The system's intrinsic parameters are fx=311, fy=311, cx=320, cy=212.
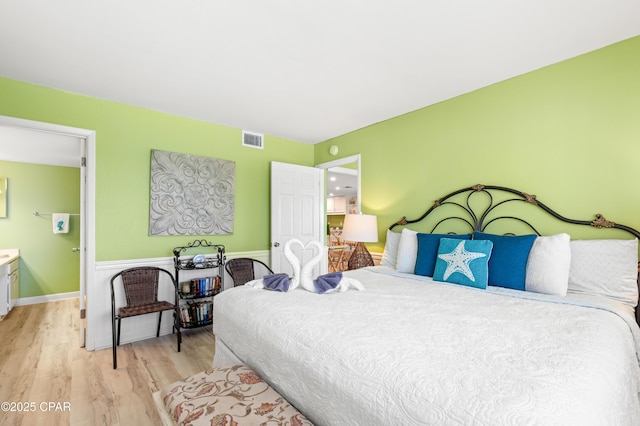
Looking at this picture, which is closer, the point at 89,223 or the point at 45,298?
the point at 89,223

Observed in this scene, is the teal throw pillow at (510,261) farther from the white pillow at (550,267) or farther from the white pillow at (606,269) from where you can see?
the white pillow at (606,269)

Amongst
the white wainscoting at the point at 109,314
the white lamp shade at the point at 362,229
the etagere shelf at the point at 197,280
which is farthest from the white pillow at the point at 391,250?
the white wainscoting at the point at 109,314

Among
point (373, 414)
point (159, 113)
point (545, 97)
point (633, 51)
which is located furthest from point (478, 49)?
point (159, 113)

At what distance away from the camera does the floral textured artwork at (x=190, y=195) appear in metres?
3.42

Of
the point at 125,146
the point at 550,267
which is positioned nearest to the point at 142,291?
the point at 125,146

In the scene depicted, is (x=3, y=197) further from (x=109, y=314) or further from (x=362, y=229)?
(x=362, y=229)

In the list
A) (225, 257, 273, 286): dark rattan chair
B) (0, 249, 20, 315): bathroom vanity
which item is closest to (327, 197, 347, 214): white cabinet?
(225, 257, 273, 286): dark rattan chair

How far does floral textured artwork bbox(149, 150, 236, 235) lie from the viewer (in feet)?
11.2

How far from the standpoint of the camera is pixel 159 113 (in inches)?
136

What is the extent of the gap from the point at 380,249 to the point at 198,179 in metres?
2.31

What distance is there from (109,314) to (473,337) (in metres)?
3.38

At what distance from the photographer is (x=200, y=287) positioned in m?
3.49

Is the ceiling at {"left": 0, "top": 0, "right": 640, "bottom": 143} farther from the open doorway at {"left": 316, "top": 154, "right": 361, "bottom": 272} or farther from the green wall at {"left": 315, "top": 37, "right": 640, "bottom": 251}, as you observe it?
the open doorway at {"left": 316, "top": 154, "right": 361, "bottom": 272}

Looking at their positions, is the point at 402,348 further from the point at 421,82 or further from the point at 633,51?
the point at 633,51
